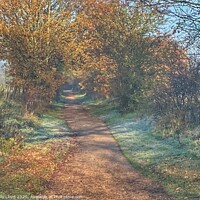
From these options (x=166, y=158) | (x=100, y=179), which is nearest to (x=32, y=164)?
(x=100, y=179)

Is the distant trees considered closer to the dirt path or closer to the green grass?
the green grass

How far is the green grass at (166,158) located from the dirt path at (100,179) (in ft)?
1.31

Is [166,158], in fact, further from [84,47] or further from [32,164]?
[84,47]

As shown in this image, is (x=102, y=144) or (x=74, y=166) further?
(x=102, y=144)

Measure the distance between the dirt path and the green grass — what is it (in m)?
0.40

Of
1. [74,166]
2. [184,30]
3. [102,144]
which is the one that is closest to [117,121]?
[102,144]

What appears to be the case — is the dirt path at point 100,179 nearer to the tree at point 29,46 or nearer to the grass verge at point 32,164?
the grass verge at point 32,164

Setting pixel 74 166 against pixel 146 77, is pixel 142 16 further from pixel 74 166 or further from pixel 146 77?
pixel 74 166

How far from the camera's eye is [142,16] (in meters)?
26.2

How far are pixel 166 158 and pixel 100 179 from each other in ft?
10.5

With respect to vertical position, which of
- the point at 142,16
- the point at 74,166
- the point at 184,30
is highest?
the point at 142,16

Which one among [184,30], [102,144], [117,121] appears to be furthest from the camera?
[117,121]

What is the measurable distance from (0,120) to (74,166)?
4.99m

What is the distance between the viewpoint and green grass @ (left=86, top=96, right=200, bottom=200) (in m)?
9.01
